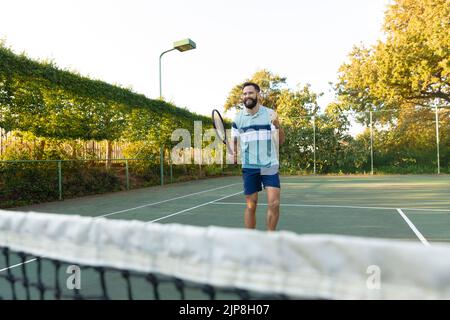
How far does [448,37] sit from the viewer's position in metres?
19.0

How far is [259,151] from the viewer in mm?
4164

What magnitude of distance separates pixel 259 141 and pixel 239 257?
298 cm

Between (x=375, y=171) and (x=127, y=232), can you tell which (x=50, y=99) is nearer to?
(x=127, y=232)

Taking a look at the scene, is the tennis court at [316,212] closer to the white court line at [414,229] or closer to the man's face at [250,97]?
the white court line at [414,229]

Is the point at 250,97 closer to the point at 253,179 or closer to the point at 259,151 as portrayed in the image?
the point at 259,151

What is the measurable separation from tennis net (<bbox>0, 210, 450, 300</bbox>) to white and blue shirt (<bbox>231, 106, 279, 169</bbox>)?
249 cm

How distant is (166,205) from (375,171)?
1447 cm

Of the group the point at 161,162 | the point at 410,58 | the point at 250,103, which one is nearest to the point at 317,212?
the point at 250,103

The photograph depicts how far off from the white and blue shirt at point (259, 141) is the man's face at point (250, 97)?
126 mm

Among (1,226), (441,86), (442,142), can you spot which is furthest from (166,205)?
(441,86)

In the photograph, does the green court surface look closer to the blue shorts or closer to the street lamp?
the blue shorts

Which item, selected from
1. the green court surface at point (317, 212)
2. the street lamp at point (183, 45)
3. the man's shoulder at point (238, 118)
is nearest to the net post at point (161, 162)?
the street lamp at point (183, 45)

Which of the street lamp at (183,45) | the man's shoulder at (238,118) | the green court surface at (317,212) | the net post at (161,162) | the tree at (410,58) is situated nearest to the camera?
the man's shoulder at (238,118)

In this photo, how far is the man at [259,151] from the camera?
412 cm
